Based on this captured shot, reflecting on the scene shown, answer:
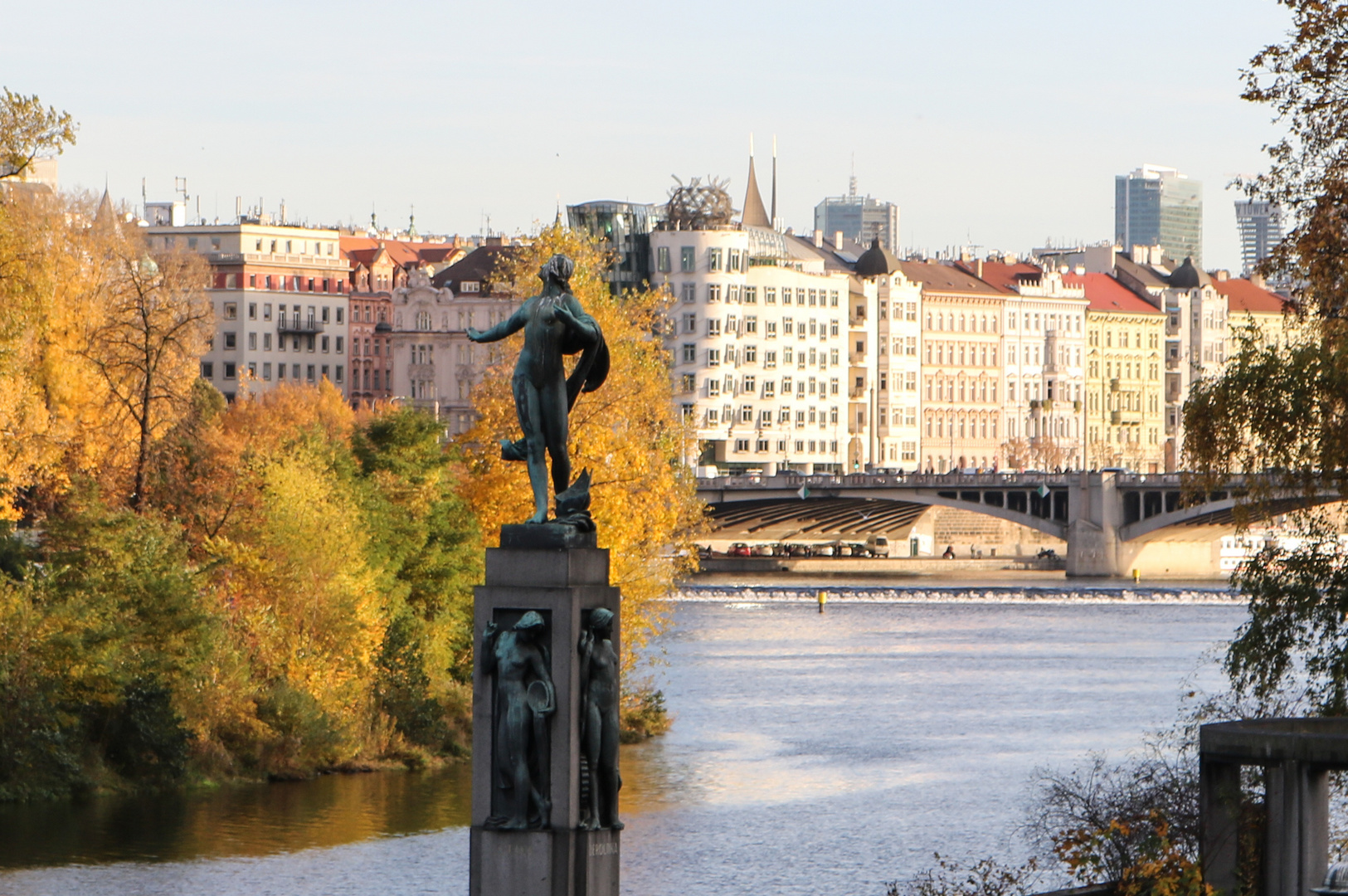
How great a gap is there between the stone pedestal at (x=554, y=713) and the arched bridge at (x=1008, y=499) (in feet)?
254

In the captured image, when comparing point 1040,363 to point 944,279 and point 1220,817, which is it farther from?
point 1220,817

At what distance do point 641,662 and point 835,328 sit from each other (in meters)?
78.3

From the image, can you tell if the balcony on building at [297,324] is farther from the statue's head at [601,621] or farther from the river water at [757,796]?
the statue's head at [601,621]

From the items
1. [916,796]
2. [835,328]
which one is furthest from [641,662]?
[835,328]

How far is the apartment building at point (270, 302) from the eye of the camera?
126312mm

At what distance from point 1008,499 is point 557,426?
284 feet

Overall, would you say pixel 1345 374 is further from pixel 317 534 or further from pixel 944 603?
pixel 944 603

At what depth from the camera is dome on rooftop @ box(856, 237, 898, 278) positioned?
133 meters

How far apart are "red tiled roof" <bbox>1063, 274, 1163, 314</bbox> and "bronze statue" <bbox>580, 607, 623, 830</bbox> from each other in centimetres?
13529

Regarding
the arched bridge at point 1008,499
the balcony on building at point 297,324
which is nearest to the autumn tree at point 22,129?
the arched bridge at point 1008,499

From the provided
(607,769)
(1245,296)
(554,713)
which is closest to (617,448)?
(607,769)

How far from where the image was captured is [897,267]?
13525 cm

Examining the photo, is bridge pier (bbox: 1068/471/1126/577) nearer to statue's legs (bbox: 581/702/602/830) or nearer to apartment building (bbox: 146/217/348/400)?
apartment building (bbox: 146/217/348/400)

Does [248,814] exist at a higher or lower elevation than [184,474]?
lower
